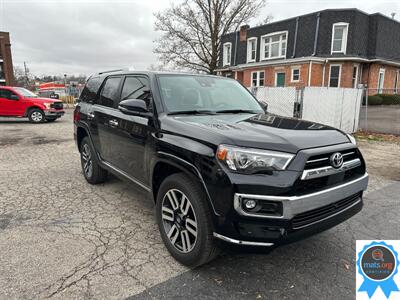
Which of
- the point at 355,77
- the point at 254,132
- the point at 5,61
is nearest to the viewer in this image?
the point at 254,132

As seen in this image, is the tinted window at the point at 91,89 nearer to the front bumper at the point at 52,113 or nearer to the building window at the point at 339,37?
the front bumper at the point at 52,113

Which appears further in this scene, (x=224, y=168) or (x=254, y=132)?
(x=254, y=132)

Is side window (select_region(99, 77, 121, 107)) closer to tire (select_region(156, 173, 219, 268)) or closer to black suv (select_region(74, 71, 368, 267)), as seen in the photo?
black suv (select_region(74, 71, 368, 267))

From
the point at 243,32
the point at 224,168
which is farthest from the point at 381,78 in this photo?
the point at 224,168

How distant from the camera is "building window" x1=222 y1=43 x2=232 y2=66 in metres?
32.0

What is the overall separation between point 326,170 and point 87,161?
13.5ft

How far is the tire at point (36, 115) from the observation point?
14.2 m

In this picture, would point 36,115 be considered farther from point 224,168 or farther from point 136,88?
point 224,168

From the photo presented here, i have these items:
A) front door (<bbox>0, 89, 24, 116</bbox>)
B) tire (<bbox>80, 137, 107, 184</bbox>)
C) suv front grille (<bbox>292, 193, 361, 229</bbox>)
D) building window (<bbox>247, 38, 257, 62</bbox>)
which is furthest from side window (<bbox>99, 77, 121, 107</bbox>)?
building window (<bbox>247, 38, 257, 62</bbox>)

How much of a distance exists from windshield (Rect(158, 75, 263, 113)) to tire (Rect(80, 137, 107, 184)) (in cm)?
205

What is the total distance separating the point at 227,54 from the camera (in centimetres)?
3244

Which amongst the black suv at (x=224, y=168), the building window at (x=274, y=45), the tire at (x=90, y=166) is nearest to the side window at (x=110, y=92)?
the black suv at (x=224, y=168)

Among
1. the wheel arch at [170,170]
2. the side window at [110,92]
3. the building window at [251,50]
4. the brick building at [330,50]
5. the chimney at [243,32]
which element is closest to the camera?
the wheel arch at [170,170]

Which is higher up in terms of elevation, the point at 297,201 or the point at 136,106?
the point at 136,106
